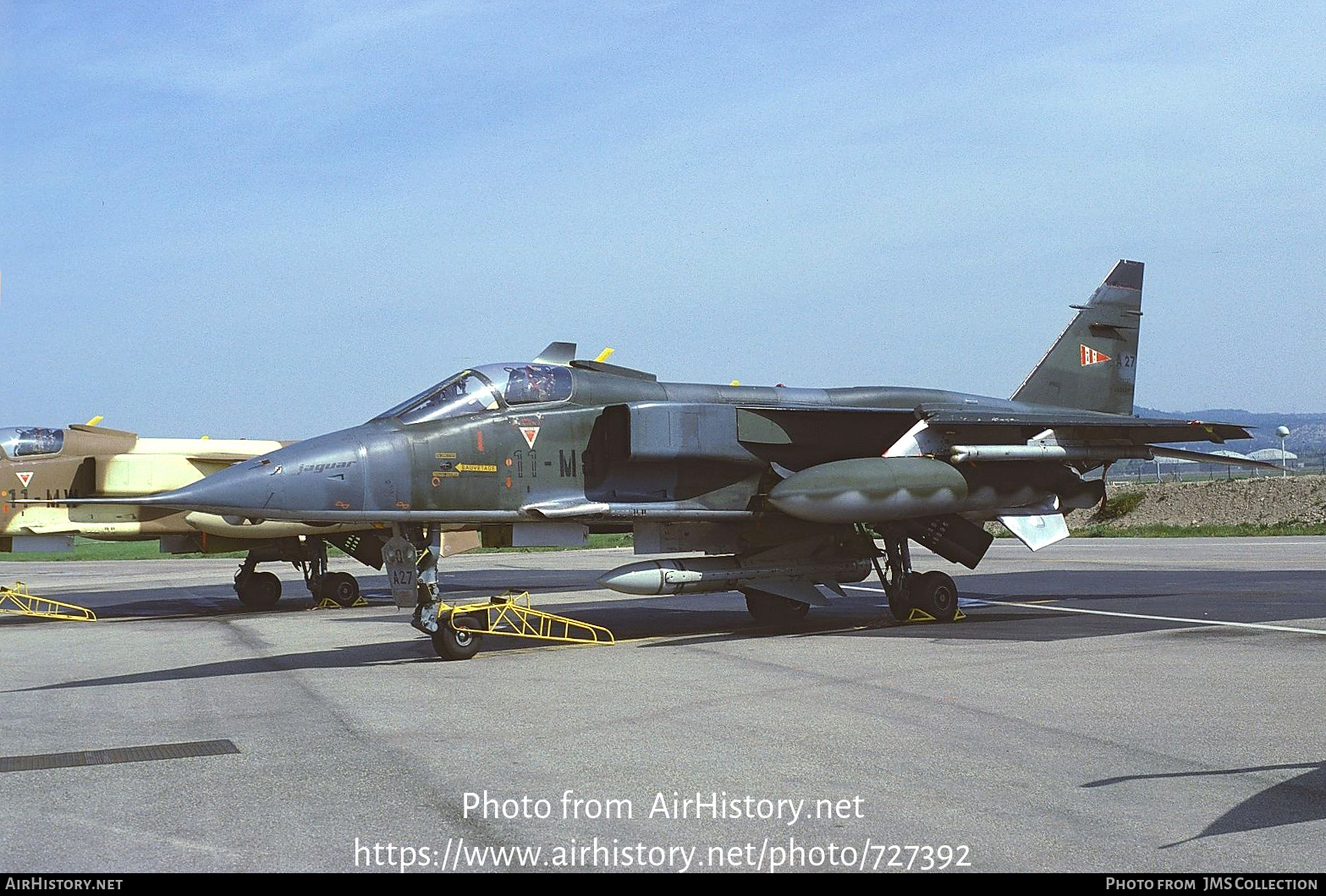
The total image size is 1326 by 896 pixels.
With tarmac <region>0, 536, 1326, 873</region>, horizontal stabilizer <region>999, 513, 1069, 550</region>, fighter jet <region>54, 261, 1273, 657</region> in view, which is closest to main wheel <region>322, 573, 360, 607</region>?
fighter jet <region>54, 261, 1273, 657</region>

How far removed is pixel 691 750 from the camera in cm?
761

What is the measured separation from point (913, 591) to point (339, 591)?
1057 centimetres

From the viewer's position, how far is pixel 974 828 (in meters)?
5.70

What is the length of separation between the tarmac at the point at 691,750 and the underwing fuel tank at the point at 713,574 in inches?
26.7

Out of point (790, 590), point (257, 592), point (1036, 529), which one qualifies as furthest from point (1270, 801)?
point (257, 592)

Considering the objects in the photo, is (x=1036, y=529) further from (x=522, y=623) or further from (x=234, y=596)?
(x=234, y=596)

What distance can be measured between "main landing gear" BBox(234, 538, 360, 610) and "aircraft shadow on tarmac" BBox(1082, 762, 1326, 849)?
1686cm

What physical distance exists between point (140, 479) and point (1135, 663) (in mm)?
15609

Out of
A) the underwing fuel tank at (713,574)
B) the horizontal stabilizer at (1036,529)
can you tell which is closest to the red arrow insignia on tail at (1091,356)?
the horizontal stabilizer at (1036,529)

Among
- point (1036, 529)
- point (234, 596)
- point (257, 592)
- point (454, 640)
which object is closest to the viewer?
point (454, 640)

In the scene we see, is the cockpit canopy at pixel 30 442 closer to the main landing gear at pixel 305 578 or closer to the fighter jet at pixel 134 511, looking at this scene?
the fighter jet at pixel 134 511

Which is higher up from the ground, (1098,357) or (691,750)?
(1098,357)

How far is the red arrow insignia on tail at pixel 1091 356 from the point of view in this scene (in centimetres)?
1859
